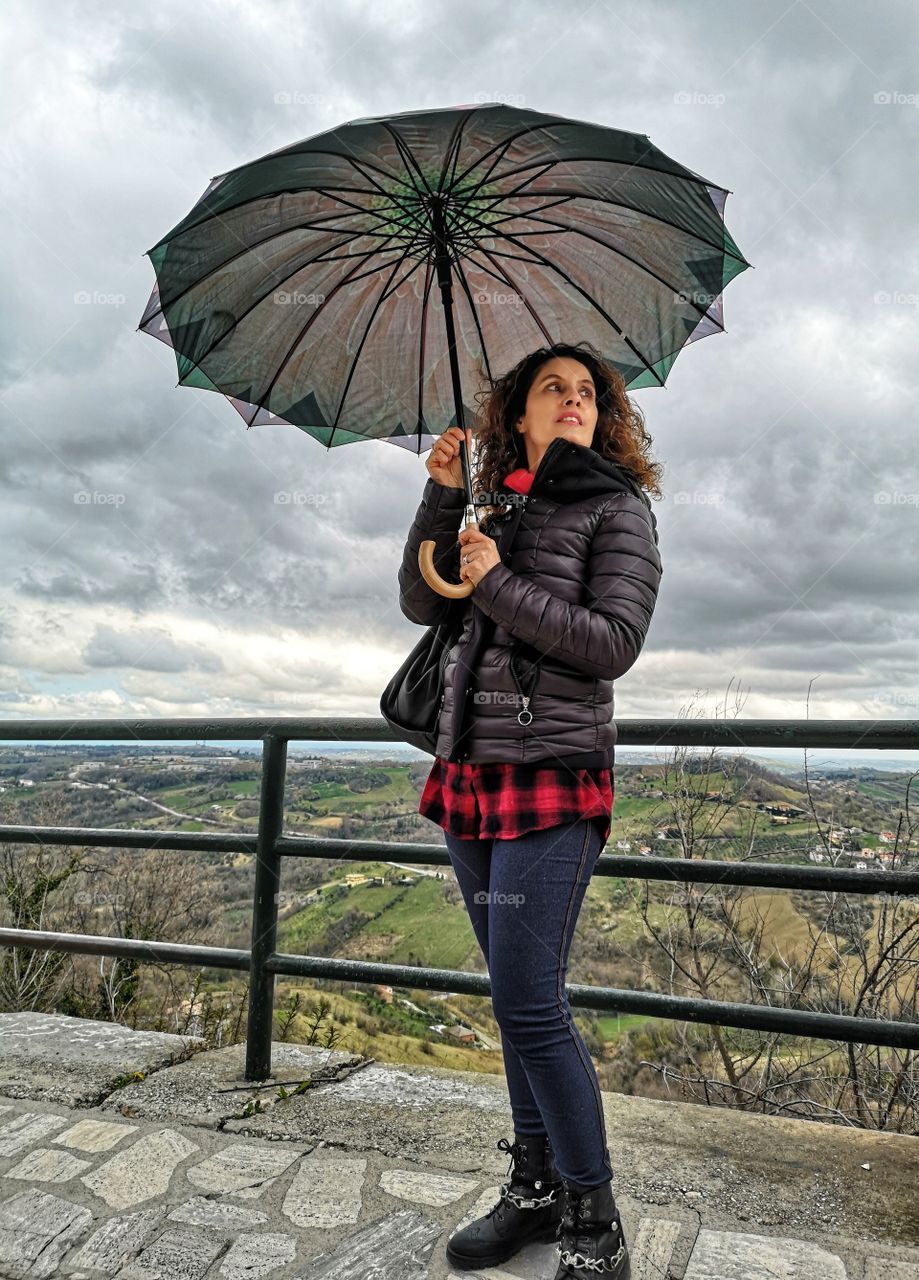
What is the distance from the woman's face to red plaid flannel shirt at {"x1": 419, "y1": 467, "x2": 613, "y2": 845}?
683 millimetres

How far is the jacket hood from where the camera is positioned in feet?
5.71

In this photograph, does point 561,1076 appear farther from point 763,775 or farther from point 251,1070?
point 763,775

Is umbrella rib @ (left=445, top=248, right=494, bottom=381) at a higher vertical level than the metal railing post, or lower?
higher

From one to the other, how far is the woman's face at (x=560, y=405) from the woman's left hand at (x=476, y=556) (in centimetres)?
27

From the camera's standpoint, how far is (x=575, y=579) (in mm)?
1710

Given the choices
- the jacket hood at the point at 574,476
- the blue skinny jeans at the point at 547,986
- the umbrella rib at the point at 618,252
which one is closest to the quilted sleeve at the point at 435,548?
the jacket hood at the point at 574,476

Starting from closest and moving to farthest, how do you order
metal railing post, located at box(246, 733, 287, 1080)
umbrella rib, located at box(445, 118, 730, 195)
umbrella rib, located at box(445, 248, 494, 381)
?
umbrella rib, located at box(445, 118, 730, 195), umbrella rib, located at box(445, 248, 494, 381), metal railing post, located at box(246, 733, 287, 1080)

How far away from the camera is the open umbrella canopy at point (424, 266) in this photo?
1665 millimetres

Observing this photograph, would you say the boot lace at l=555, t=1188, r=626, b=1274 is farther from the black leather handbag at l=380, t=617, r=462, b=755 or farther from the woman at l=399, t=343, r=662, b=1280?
the black leather handbag at l=380, t=617, r=462, b=755

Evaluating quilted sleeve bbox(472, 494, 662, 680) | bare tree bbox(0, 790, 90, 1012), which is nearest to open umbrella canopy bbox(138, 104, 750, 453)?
quilted sleeve bbox(472, 494, 662, 680)

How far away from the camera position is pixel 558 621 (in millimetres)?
1586

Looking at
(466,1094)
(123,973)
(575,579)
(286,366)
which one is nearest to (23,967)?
(123,973)

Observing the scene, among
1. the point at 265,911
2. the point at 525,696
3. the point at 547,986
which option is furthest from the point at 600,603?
the point at 265,911

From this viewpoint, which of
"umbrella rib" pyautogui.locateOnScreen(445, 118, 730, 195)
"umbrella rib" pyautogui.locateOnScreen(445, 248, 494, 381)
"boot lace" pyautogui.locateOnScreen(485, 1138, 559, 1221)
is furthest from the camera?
"umbrella rib" pyautogui.locateOnScreen(445, 248, 494, 381)
